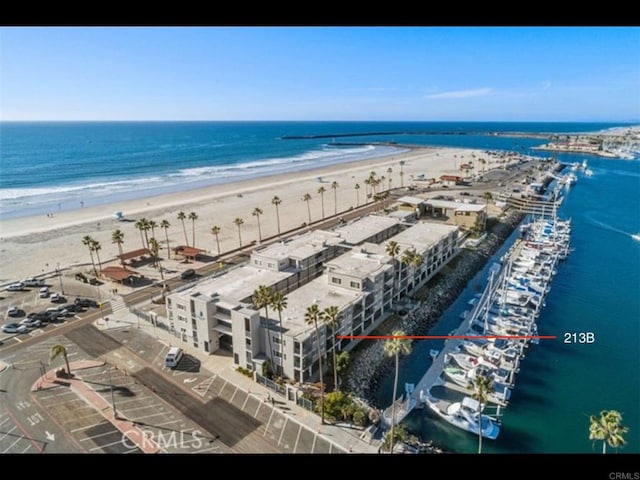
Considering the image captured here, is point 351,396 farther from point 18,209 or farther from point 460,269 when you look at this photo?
point 18,209

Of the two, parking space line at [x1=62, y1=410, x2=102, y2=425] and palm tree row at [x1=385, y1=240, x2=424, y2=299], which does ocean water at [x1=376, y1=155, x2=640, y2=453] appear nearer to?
palm tree row at [x1=385, y1=240, x2=424, y2=299]

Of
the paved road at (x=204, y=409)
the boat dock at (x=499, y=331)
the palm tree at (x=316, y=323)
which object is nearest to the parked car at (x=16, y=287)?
the paved road at (x=204, y=409)

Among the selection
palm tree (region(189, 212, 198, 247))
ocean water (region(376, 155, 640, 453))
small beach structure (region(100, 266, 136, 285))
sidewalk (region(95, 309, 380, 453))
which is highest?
palm tree (region(189, 212, 198, 247))

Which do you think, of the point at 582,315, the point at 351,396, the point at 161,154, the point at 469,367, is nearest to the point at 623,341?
the point at 582,315

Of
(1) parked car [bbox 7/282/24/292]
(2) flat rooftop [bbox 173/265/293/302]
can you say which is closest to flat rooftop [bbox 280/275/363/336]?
(2) flat rooftop [bbox 173/265/293/302]

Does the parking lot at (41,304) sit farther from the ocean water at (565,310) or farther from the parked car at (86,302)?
the ocean water at (565,310)

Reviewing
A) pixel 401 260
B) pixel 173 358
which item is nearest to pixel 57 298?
pixel 173 358
